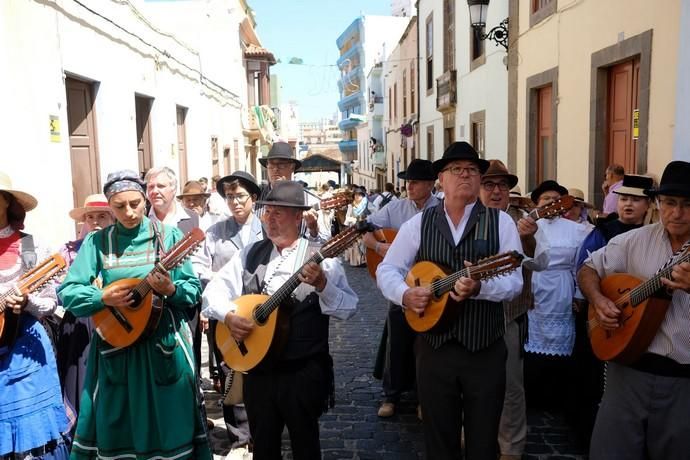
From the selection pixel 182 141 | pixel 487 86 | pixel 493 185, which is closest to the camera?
pixel 493 185

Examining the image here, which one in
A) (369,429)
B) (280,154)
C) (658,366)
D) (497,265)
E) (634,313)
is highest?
(280,154)

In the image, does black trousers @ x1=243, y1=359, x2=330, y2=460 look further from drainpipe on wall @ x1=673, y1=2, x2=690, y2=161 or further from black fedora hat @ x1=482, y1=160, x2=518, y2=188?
drainpipe on wall @ x1=673, y1=2, x2=690, y2=161

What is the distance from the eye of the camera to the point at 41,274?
11.4ft

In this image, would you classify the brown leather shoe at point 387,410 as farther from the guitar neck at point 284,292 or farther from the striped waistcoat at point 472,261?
the guitar neck at point 284,292

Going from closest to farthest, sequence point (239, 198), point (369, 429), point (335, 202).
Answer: point (335, 202) → point (239, 198) → point (369, 429)

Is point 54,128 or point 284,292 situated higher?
point 54,128

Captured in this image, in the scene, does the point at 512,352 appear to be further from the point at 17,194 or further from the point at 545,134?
the point at 545,134

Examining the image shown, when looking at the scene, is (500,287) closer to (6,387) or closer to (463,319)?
(463,319)

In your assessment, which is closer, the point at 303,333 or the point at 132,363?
the point at 303,333

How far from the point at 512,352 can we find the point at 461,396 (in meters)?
0.91

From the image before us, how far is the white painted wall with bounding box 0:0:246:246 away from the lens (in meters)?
6.32

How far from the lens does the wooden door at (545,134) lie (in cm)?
882

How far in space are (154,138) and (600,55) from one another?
7.81 meters

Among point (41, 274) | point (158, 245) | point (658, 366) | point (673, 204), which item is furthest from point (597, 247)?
point (41, 274)
